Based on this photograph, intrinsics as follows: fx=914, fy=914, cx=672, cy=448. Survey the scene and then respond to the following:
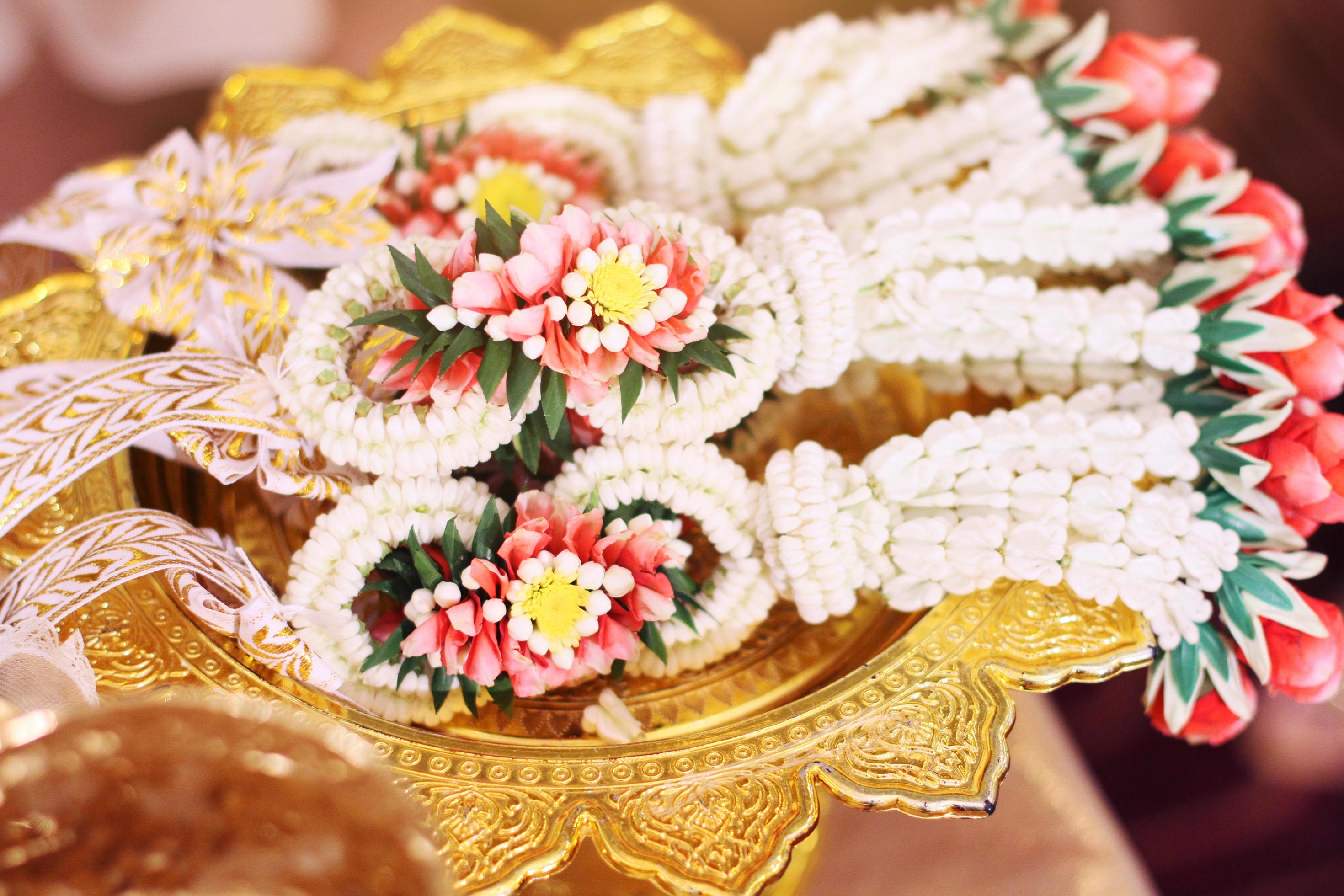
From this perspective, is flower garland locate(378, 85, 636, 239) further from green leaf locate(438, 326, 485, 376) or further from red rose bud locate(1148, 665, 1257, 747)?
red rose bud locate(1148, 665, 1257, 747)

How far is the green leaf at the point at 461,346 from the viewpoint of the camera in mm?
480

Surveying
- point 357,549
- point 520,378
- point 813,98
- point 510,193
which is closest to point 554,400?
point 520,378

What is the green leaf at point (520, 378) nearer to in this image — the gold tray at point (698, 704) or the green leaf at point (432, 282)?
the green leaf at point (432, 282)

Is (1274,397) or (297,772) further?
(1274,397)

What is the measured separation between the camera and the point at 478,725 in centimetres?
56

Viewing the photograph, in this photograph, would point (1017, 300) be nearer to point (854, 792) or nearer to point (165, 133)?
point (854, 792)

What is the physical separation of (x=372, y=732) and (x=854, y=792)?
0.27 meters

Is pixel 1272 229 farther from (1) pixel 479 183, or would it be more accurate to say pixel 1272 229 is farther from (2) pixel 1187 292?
(1) pixel 479 183

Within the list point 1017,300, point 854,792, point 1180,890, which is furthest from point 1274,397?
point 1180,890

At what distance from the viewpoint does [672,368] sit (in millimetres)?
513

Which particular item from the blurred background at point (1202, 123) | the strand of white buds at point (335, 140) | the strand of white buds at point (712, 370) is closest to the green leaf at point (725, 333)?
the strand of white buds at point (712, 370)

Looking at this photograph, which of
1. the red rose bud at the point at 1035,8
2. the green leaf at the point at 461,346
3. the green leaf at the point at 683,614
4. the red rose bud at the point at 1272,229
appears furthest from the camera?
the red rose bud at the point at 1035,8

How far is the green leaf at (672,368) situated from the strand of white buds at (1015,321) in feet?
0.56

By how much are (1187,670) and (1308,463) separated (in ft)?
0.51
